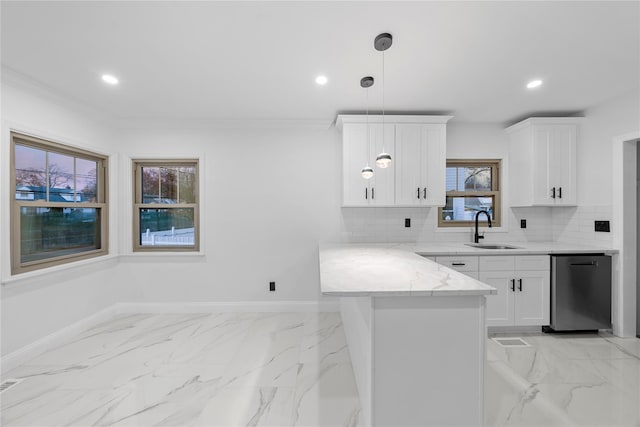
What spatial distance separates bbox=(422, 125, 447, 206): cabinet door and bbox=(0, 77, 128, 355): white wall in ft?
12.4

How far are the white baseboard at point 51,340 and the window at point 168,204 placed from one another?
3.01ft

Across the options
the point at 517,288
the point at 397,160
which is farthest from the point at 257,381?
the point at 517,288

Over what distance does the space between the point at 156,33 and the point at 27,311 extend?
2.63 metres

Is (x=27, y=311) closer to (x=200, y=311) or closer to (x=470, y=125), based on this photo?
(x=200, y=311)

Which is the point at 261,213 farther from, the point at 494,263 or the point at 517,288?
the point at 517,288

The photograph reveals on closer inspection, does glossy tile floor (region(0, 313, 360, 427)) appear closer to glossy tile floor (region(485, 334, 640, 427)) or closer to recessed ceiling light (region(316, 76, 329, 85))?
glossy tile floor (region(485, 334, 640, 427))

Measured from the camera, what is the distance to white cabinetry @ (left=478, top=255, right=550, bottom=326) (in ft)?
10.2

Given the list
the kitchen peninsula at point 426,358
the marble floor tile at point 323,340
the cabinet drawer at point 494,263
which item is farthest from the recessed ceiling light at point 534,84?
the marble floor tile at point 323,340

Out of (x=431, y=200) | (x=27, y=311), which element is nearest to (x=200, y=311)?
(x=27, y=311)

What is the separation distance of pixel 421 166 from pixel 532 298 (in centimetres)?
181

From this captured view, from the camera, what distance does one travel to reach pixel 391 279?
176cm

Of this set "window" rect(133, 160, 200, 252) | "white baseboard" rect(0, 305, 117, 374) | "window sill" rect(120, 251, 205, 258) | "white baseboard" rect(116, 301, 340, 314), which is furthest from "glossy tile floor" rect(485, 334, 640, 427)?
"white baseboard" rect(0, 305, 117, 374)

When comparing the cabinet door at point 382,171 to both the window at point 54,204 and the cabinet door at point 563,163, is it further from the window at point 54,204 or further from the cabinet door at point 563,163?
the window at point 54,204

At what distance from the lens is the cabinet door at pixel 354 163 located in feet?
11.3
